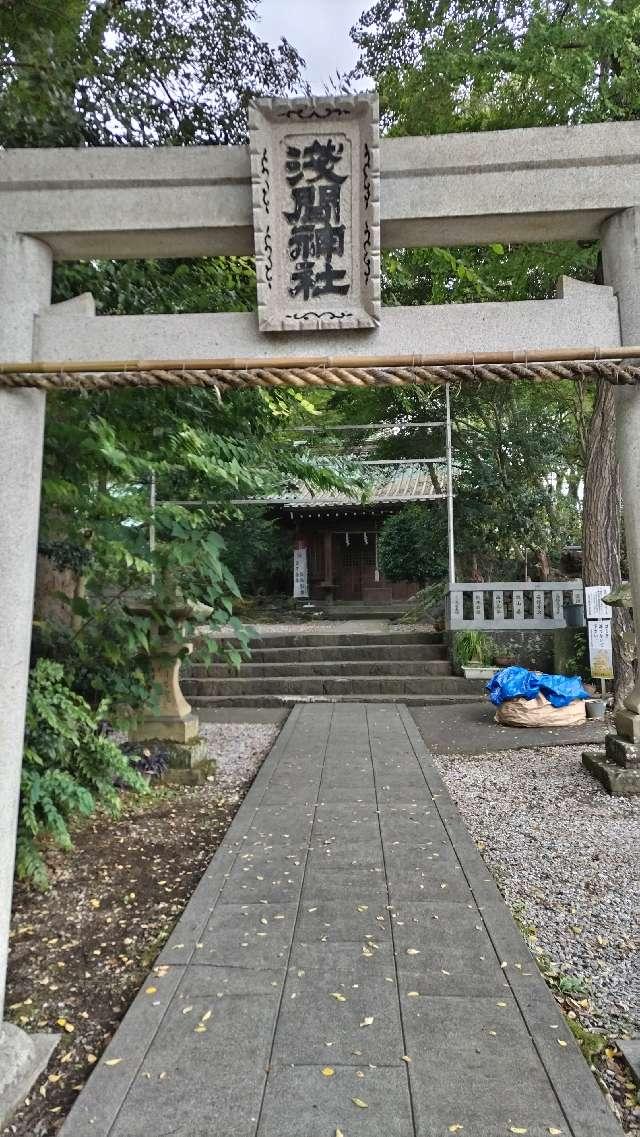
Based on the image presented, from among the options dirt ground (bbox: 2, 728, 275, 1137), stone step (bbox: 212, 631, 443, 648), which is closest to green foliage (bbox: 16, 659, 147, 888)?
dirt ground (bbox: 2, 728, 275, 1137)

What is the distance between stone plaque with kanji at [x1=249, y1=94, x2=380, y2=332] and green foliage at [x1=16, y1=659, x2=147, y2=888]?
243 cm

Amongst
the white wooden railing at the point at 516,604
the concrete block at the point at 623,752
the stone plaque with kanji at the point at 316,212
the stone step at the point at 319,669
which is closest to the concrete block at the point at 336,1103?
the stone plaque with kanji at the point at 316,212

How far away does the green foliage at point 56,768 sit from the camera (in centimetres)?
→ 360

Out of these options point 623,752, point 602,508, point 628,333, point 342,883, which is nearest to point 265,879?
point 342,883

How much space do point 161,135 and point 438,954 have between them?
5204mm

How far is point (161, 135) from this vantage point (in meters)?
4.79

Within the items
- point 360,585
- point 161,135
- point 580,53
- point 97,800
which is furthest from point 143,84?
point 360,585

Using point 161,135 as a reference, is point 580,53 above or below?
above

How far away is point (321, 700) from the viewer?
948 cm

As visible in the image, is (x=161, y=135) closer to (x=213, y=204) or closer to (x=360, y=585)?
(x=213, y=204)

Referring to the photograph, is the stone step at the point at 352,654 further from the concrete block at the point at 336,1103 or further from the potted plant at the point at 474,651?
the concrete block at the point at 336,1103

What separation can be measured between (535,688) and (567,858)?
12.4 ft

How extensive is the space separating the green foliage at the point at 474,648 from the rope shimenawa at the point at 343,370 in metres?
7.95

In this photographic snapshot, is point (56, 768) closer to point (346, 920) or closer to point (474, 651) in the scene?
point (346, 920)
